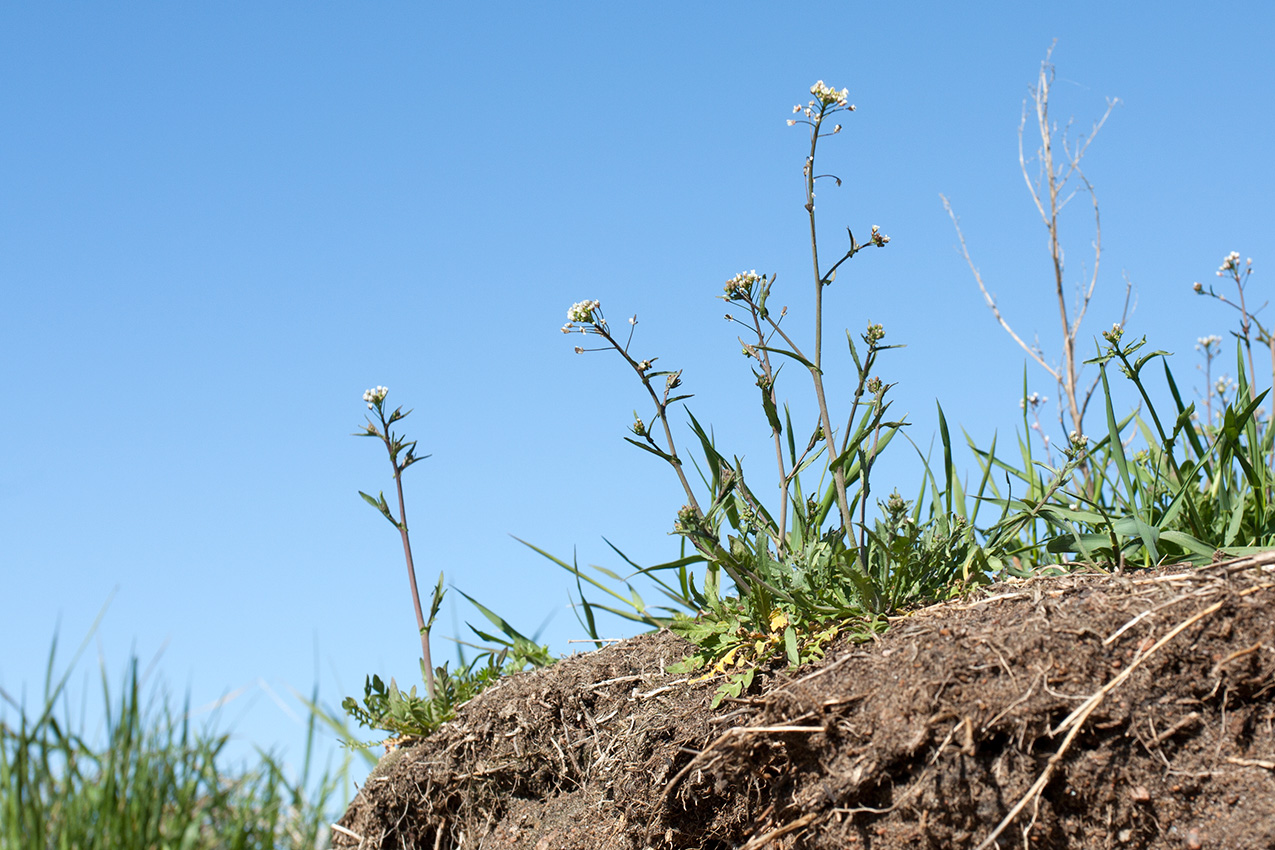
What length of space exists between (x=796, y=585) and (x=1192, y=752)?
1015 millimetres

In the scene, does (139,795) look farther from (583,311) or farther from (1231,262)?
(1231,262)

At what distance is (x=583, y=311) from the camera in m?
2.86

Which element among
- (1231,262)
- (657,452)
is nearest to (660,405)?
(657,452)

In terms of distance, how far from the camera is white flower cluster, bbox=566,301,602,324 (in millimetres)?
2863

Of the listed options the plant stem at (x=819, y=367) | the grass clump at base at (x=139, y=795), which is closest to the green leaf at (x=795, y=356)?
the plant stem at (x=819, y=367)

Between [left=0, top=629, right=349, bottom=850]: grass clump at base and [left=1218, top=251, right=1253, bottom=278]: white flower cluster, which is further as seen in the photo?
[left=1218, top=251, right=1253, bottom=278]: white flower cluster

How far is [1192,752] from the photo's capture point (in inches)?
86.4

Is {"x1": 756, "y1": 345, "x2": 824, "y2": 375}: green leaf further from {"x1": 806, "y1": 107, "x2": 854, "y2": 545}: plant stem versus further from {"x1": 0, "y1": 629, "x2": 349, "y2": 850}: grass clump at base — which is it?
{"x1": 0, "y1": 629, "x2": 349, "y2": 850}: grass clump at base

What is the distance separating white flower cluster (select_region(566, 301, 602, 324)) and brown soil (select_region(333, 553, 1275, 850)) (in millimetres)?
1107

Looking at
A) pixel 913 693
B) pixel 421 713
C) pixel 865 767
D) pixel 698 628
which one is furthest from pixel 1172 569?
pixel 421 713

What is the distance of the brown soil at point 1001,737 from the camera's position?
7.15 feet

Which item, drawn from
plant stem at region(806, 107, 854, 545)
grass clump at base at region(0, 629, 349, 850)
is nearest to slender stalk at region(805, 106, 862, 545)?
plant stem at region(806, 107, 854, 545)

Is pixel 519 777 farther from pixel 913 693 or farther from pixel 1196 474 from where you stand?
pixel 1196 474

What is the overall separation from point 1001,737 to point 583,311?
157cm
